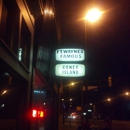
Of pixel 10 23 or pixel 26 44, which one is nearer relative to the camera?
pixel 10 23

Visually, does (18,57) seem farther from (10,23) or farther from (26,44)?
(26,44)

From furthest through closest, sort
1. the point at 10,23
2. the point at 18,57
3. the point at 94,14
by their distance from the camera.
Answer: the point at 94,14 → the point at 18,57 → the point at 10,23

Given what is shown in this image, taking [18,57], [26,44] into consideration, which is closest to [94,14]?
[26,44]

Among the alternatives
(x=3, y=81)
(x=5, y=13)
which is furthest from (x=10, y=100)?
(x=5, y=13)

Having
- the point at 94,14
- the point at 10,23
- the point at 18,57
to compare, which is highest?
the point at 94,14

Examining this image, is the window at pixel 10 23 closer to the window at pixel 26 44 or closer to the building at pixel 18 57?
the building at pixel 18 57

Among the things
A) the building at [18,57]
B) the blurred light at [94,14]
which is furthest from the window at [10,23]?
the blurred light at [94,14]

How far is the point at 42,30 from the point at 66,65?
4.63m

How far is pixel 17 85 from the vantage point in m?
6.70

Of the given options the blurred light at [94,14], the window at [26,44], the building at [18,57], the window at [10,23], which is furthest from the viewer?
the blurred light at [94,14]

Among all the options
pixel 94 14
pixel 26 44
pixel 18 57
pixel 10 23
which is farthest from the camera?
pixel 94 14

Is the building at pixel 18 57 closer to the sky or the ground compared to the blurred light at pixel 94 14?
closer to the ground

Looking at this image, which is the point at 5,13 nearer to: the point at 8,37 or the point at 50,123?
the point at 8,37

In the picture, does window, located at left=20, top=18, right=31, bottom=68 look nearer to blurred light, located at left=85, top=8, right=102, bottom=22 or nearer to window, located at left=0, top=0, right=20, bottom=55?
window, located at left=0, top=0, right=20, bottom=55
